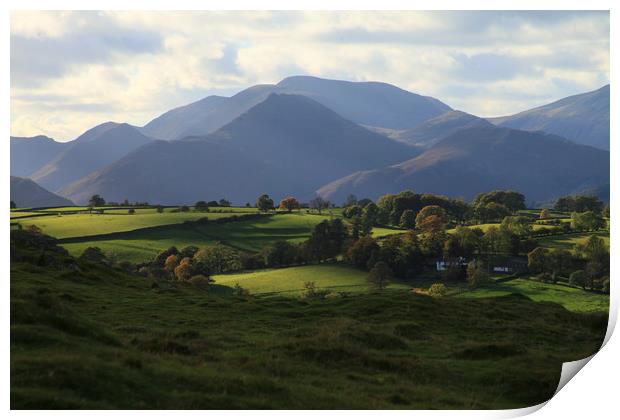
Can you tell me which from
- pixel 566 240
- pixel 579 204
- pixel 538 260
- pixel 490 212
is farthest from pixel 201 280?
pixel 579 204

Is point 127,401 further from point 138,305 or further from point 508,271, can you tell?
point 508,271

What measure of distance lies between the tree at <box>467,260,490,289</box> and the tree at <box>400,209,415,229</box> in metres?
22.0

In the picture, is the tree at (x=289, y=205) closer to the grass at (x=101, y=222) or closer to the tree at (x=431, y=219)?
the grass at (x=101, y=222)

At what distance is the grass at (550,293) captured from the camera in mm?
61500

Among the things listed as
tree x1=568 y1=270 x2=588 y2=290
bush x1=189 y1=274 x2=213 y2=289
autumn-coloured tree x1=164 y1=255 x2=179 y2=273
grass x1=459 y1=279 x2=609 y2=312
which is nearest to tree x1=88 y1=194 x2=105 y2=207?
autumn-coloured tree x1=164 y1=255 x2=179 y2=273

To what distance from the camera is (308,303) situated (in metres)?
50.8

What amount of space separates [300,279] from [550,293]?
93.0 ft

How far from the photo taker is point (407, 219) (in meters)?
101

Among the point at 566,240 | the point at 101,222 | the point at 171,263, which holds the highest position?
the point at 101,222

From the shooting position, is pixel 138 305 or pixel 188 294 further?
pixel 188 294

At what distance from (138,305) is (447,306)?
69.7ft

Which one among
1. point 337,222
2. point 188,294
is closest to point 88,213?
point 337,222

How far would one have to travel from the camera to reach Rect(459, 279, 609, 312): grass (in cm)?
6150

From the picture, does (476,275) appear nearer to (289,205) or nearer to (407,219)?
(407,219)
